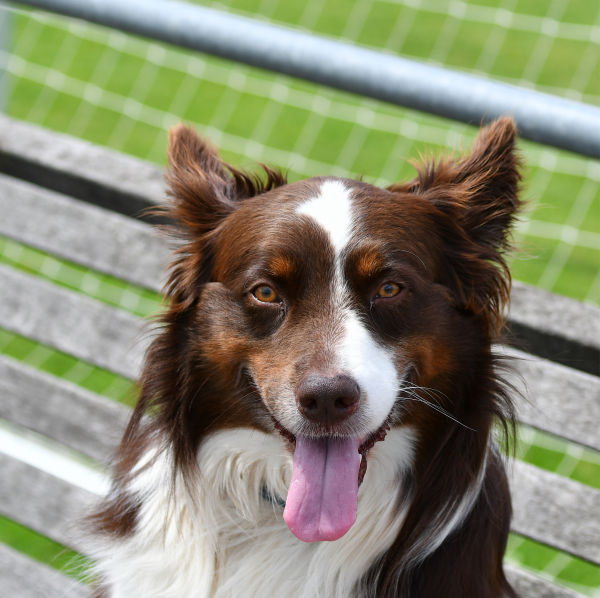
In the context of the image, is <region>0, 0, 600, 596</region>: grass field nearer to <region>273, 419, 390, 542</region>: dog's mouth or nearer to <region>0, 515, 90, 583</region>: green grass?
<region>0, 515, 90, 583</region>: green grass

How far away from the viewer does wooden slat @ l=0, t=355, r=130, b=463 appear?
361 cm

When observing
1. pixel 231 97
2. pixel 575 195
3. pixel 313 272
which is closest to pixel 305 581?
pixel 313 272

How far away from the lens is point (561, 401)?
3.00m

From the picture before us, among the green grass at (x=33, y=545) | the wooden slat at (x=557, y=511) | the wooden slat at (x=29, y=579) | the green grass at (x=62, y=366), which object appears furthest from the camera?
the green grass at (x=62, y=366)

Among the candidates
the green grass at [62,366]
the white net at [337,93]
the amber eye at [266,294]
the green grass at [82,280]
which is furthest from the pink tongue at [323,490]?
the white net at [337,93]

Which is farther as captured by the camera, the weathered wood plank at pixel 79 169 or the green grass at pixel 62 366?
the green grass at pixel 62 366

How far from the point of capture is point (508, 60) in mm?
8492

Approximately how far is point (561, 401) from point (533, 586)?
0.61 meters

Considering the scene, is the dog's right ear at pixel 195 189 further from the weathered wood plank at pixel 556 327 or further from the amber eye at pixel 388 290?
the weathered wood plank at pixel 556 327

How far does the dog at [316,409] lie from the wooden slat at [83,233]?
2.87 ft

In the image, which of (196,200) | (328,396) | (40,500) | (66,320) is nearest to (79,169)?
(66,320)

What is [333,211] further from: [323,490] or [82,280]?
[82,280]

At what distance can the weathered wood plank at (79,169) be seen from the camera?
3623mm

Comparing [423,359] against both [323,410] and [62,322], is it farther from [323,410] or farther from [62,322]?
[62,322]
